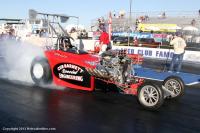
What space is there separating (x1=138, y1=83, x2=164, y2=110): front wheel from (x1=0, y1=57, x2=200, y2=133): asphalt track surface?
0.17m

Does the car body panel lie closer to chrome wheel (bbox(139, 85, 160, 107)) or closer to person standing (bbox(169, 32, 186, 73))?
chrome wheel (bbox(139, 85, 160, 107))

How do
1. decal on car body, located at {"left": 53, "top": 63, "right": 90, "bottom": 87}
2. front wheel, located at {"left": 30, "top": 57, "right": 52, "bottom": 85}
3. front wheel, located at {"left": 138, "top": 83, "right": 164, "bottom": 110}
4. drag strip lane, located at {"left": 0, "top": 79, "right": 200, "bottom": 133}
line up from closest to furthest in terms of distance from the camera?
drag strip lane, located at {"left": 0, "top": 79, "right": 200, "bottom": 133}
front wheel, located at {"left": 138, "top": 83, "right": 164, "bottom": 110}
decal on car body, located at {"left": 53, "top": 63, "right": 90, "bottom": 87}
front wheel, located at {"left": 30, "top": 57, "right": 52, "bottom": 85}

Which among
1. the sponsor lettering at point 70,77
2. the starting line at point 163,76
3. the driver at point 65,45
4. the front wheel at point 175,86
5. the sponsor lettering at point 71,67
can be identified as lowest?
the starting line at point 163,76

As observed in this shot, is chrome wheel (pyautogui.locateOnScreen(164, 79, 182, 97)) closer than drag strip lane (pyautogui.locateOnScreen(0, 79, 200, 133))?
No

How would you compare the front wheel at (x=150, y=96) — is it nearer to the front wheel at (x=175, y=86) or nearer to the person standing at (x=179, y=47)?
the front wheel at (x=175, y=86)

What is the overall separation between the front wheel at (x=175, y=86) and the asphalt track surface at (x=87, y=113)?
18 centimetres

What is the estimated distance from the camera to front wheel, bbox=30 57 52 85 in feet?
29.6

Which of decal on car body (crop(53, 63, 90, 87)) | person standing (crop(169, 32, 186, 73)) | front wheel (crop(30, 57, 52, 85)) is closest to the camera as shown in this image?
decal on car body (crop(53, 63, 90, 87))

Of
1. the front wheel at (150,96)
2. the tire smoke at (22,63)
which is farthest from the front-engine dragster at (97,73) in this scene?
the tire smoke at (22,63)

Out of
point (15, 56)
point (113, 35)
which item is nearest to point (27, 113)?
point (15, 56)

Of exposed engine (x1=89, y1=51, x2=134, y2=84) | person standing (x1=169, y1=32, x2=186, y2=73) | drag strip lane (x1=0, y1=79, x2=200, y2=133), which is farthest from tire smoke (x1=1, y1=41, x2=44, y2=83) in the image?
person standing (x1=169, y1=32, x2=186, y2=73)

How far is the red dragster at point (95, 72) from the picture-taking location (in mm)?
7152

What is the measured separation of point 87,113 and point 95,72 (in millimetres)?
1611

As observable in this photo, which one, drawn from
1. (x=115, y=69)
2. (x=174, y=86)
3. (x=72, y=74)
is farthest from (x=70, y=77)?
(x=174, y=86)
